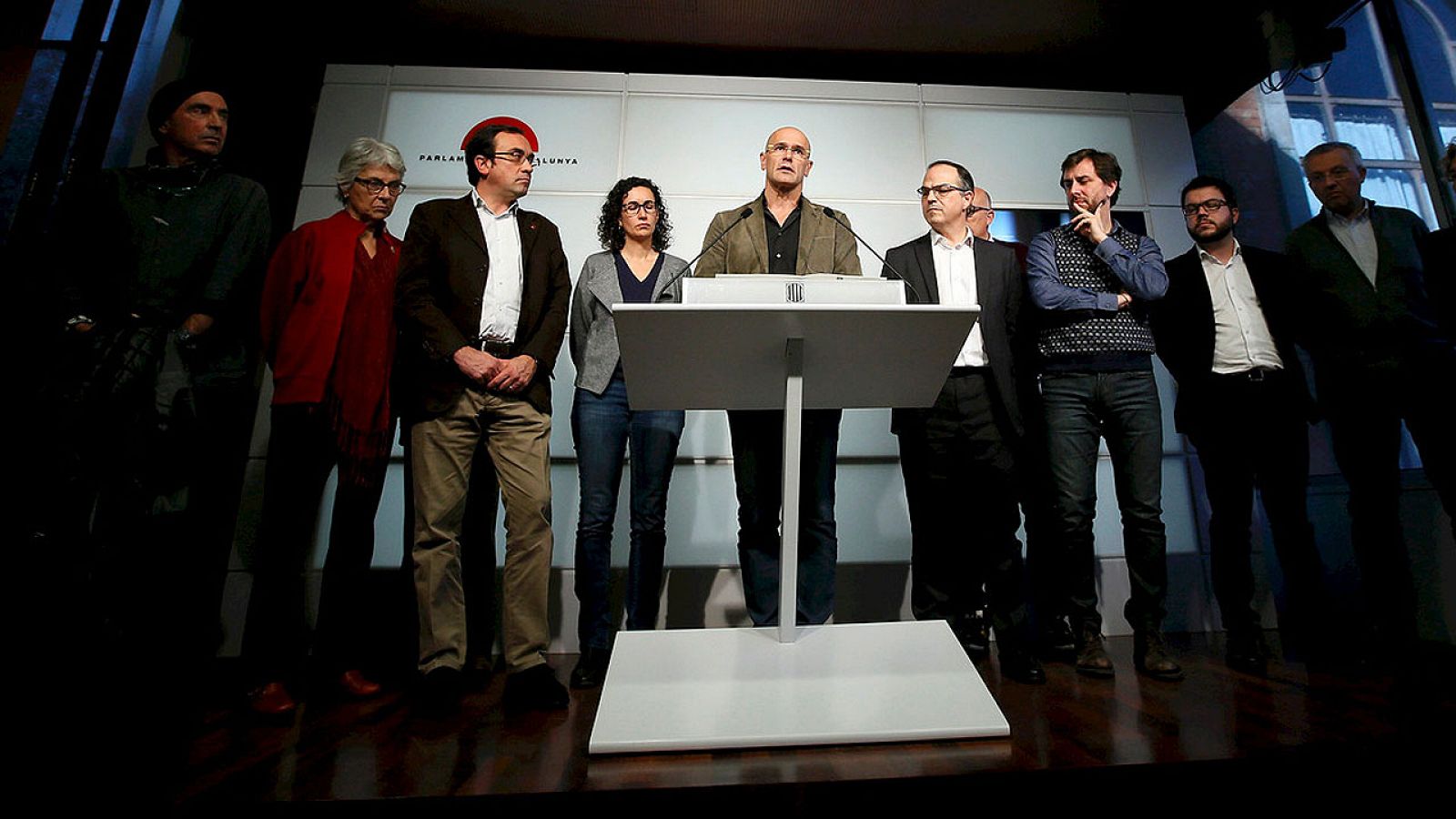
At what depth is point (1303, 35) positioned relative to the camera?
302 cm

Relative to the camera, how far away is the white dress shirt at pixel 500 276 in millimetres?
2059

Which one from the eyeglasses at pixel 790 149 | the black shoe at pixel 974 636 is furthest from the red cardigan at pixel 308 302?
the black shoe at pixel 974 636

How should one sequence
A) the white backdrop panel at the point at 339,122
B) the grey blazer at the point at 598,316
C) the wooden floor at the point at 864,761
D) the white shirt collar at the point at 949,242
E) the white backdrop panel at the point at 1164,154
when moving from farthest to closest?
the white backdrop panel at the point at 1164,154 < the white backdrop panel at the point at 339,122 < the white shirt collar at the point at 949,242 < the grey blazer at the point at 598,316 < the wooden floor at the point at 864,761

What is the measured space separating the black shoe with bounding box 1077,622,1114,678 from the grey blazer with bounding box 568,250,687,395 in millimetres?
1652

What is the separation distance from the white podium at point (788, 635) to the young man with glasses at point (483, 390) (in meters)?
0.46

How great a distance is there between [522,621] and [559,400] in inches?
51.2

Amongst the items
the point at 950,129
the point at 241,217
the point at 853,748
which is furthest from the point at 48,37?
the point at 950,129

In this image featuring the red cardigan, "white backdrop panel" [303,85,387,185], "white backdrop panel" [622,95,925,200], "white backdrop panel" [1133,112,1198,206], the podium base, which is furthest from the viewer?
"white backdrop panel" [1133,112,1198,206]

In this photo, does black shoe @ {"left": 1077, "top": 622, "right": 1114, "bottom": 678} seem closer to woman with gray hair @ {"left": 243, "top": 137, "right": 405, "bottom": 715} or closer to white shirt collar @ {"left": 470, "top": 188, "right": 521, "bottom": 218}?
woman with gray hair @ {"left": 243, "top": 137, "right": 405, "bottom": 715}

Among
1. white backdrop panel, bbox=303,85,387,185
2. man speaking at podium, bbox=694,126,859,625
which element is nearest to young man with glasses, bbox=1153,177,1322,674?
man speaking at podium, bbox=694,126,859,625

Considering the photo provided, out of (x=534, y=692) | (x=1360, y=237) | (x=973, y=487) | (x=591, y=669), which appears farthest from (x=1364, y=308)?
(x=534, y=692)

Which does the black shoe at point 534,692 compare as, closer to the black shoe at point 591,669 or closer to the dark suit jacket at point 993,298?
the black shoe at point 591,669

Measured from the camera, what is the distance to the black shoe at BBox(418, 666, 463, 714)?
1.77 meters

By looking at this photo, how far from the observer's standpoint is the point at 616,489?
2.27 metres
